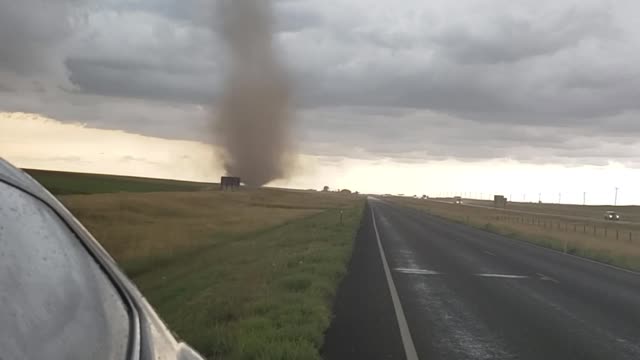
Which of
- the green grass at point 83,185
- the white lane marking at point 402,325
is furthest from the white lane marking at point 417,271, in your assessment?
the green grass at point 83,185

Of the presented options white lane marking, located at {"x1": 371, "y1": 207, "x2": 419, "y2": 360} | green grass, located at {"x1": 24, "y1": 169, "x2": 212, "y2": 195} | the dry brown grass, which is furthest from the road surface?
green grass, located at {"x1": 24, "y1": 169, "x2": 212, "y2": 195}

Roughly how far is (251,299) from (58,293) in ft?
34.3

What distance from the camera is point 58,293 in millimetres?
2102

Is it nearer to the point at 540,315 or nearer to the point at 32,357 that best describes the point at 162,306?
the point at 540,315

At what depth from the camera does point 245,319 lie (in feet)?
33.9

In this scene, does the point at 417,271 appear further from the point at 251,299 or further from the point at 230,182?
the point at 230,182

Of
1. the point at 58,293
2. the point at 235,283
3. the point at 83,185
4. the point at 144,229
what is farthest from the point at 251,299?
the point at 83,185

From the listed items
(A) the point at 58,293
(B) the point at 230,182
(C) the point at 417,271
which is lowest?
(C) the point at 417,271

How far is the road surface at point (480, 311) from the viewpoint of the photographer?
9.59 metres

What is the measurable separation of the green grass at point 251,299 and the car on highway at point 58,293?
5.57 m

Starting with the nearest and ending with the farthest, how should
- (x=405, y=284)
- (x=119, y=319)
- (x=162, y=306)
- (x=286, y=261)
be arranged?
(x=119, y=319)
(x=162, y=306)
(x=405, y=284)
(x=286, y=261)

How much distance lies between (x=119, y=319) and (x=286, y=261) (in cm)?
1759

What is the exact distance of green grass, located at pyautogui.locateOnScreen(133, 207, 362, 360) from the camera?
8.68m

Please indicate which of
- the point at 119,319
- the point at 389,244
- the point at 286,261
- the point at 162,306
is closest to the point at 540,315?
the point at 162,306
